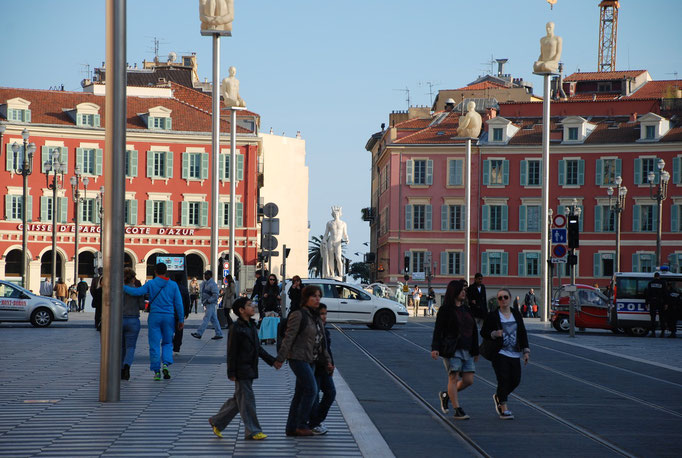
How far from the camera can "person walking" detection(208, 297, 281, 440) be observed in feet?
35.5

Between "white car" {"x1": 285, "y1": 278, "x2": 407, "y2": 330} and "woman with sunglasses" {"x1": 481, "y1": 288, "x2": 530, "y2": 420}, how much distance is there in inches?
1001

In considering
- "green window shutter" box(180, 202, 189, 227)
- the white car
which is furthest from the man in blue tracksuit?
"green window shutter" box(180, 202, 189, 227)

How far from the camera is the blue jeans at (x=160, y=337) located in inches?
663

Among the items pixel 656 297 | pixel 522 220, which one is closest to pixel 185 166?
pixel 522 220

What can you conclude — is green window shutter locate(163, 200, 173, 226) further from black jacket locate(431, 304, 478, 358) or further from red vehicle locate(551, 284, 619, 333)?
black jacket locate(431, 304, 478, 358)

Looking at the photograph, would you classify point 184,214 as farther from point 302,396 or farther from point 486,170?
point 302,396

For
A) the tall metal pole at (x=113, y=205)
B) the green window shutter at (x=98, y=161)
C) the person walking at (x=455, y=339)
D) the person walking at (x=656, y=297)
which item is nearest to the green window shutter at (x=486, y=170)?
the green window shutter at (x=98, y=161)

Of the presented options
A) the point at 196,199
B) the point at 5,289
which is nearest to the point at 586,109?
the point at 196,199

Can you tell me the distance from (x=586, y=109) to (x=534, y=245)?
11.5 m

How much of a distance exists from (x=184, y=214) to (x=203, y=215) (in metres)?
1.26

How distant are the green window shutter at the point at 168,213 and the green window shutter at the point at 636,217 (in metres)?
30.0

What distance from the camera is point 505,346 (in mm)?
13141

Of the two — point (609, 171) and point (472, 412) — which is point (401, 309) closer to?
point (472, 412)

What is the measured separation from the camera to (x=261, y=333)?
85.1 ft
